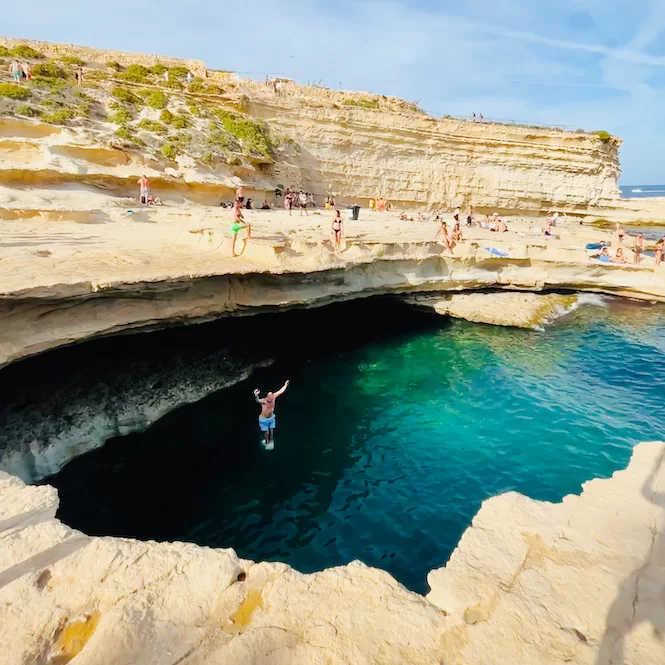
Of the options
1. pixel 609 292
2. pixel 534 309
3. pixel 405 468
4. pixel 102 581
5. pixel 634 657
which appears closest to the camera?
pixel 634 657

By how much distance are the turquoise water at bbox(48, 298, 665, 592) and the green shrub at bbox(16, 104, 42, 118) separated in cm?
1655

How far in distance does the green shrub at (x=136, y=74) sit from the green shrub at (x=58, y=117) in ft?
31.0

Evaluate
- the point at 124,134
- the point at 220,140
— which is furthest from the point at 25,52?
the point at 220,140

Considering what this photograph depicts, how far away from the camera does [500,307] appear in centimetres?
1867

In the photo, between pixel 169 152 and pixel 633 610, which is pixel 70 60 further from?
pixel 633 610

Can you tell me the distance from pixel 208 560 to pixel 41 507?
227cm

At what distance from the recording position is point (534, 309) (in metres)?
18.6

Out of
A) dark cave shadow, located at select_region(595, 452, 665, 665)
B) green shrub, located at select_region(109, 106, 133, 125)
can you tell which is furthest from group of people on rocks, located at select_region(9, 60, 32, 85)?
dark cave shadow, located at select_region(595, 452, 665, 665)

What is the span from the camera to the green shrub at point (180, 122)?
25922 mm

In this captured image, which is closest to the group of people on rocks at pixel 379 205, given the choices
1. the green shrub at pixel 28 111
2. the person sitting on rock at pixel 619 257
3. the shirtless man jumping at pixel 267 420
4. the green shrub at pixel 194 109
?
the green shrub at pixel 194 109

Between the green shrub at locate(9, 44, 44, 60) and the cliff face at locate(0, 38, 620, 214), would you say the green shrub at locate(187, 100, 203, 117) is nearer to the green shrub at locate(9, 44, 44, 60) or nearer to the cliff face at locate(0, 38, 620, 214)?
the cliff face at locate(0, 38, 620, 214)

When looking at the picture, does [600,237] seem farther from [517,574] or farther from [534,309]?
[517,574]

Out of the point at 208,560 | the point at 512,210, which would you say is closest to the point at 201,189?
the point at 208,560

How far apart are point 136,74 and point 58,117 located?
1122 cm
